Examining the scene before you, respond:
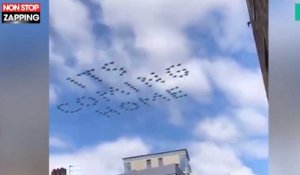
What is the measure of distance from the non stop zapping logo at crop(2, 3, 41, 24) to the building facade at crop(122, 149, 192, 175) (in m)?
1.00

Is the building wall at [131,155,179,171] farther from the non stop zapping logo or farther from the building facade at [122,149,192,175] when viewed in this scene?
the non stop zapping logo

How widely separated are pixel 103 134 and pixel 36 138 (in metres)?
0.46

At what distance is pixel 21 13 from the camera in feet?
10.8

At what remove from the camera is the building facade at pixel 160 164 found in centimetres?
342

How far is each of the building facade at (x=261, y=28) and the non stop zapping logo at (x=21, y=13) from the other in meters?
1.30

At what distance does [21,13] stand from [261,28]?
1504 mm

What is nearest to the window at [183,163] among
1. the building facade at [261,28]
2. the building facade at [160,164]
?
the building facade at [160,164]

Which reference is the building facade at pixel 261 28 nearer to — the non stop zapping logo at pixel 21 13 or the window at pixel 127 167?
the window at pixel 127 167

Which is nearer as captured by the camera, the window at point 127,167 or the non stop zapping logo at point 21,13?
the non stop zapping logo at point 21,13

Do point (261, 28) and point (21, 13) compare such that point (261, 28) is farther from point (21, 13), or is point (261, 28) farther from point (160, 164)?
point (21, 13)

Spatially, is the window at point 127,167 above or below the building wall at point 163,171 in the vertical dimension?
above

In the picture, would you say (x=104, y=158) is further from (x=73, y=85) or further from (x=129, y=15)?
(x=129, y=15)

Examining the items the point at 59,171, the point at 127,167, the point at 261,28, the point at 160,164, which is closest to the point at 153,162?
the point at 160,164

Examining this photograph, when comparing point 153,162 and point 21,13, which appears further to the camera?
point 153,162
